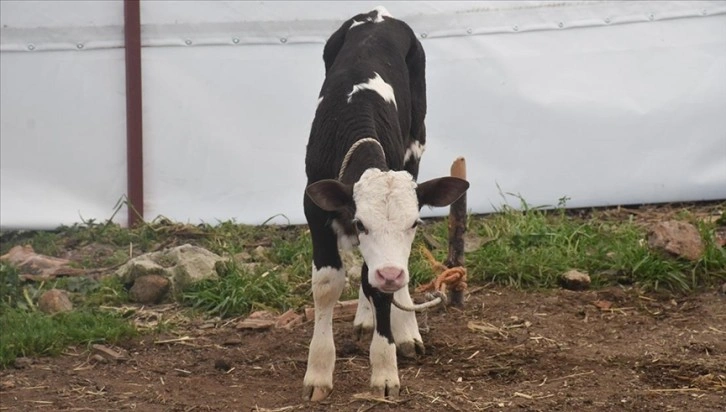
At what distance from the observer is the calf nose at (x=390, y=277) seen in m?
5.25

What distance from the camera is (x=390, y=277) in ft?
17.2

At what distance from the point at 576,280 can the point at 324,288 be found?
7.32 ft

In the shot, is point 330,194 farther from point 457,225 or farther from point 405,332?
point 457,225

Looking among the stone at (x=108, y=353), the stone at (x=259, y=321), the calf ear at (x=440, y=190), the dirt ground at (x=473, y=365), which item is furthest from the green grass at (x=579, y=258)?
the calf ear at (x=440, y=190)

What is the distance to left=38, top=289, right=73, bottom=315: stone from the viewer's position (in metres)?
7.62

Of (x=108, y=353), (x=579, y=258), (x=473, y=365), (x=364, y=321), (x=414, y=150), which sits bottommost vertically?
(x=473, y=365)

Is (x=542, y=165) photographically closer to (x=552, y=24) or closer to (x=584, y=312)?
(x=552, y=24)

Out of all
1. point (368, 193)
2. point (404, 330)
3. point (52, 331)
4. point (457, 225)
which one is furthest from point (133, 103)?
point (368, 193)

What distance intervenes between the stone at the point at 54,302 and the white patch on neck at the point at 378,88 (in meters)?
2.47

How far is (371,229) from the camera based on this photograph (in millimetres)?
5449

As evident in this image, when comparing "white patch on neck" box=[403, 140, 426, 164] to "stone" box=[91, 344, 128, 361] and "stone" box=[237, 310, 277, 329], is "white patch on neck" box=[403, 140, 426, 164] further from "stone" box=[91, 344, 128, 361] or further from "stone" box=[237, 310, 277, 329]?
"stone" box=[91, 344, 128, 361]

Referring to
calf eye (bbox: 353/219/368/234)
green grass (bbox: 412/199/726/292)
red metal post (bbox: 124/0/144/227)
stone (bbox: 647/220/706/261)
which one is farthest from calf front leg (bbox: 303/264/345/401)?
red metal post (bbox: 124/0/144/227)

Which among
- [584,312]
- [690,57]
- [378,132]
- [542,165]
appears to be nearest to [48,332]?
[378,132]

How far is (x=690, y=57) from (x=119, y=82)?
4.41 meters
